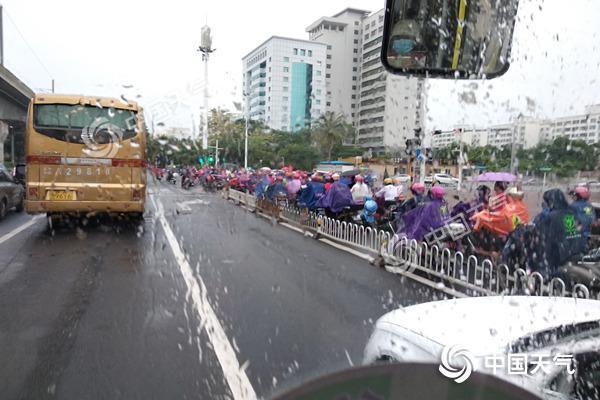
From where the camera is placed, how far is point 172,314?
460 cm

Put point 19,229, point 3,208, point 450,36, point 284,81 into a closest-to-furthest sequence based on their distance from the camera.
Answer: point 450,36, point 284,81, point 19,229, point 3,208

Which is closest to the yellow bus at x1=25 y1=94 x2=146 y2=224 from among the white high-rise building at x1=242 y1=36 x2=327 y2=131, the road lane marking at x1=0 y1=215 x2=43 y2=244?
the road lane marking at x1=0 y1=215 x2=43 y2=244

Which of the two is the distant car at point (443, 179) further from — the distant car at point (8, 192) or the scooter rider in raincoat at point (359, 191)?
the distant car at point (8, 192)

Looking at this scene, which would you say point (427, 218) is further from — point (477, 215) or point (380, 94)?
point (380, 94)

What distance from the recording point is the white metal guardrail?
5012mm

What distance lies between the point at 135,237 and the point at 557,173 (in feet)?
27.2

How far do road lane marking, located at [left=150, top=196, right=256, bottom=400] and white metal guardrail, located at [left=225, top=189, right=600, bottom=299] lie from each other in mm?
2975

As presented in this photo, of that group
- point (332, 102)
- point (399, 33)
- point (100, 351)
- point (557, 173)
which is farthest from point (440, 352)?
point (332, 102)

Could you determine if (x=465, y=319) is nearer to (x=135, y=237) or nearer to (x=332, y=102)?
(x=332, y=102)

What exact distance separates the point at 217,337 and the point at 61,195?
6.96 metres

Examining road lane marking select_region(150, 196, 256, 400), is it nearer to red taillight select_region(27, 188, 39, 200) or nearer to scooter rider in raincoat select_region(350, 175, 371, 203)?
red taillight select_region(27, 188, 39, 200)

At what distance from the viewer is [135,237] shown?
9.59 metres

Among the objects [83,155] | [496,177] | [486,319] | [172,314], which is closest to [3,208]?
[83,155]

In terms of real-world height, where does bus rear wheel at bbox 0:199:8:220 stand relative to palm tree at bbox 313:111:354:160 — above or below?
below
